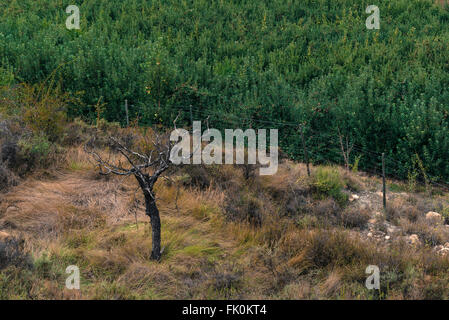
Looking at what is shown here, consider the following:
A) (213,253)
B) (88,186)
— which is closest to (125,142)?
(88,186)

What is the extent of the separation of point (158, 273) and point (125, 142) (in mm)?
4432

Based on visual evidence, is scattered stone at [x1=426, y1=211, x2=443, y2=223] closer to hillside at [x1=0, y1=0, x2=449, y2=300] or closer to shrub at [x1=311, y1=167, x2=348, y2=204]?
hillside at [x1=0, y1=0, x2=449, y2=300]

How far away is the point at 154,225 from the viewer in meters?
6.28

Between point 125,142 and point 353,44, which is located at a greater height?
point 353,44

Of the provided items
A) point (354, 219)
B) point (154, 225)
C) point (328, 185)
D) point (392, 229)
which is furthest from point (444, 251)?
point (154, 225)

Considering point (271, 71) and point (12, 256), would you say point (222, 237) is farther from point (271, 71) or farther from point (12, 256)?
point (271, 71)

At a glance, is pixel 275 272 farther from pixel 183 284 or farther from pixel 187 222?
pixel 187 222

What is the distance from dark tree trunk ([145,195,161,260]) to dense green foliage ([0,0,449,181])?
19.2ft

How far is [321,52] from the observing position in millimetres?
16484

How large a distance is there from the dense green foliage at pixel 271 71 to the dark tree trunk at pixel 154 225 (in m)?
5.85

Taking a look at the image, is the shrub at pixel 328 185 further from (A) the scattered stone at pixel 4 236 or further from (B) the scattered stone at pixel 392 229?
(A) the scattered stone at pixel 4 236

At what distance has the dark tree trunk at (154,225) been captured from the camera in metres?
6.23

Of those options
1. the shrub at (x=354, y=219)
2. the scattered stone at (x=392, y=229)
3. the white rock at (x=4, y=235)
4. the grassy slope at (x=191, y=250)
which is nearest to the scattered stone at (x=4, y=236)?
the white rock at (x=4, y=235)

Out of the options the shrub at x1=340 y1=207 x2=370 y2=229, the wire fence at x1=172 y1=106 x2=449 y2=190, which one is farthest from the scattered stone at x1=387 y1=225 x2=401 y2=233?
the wire fence at x1=172 y1=106 x2=449 y2=190
